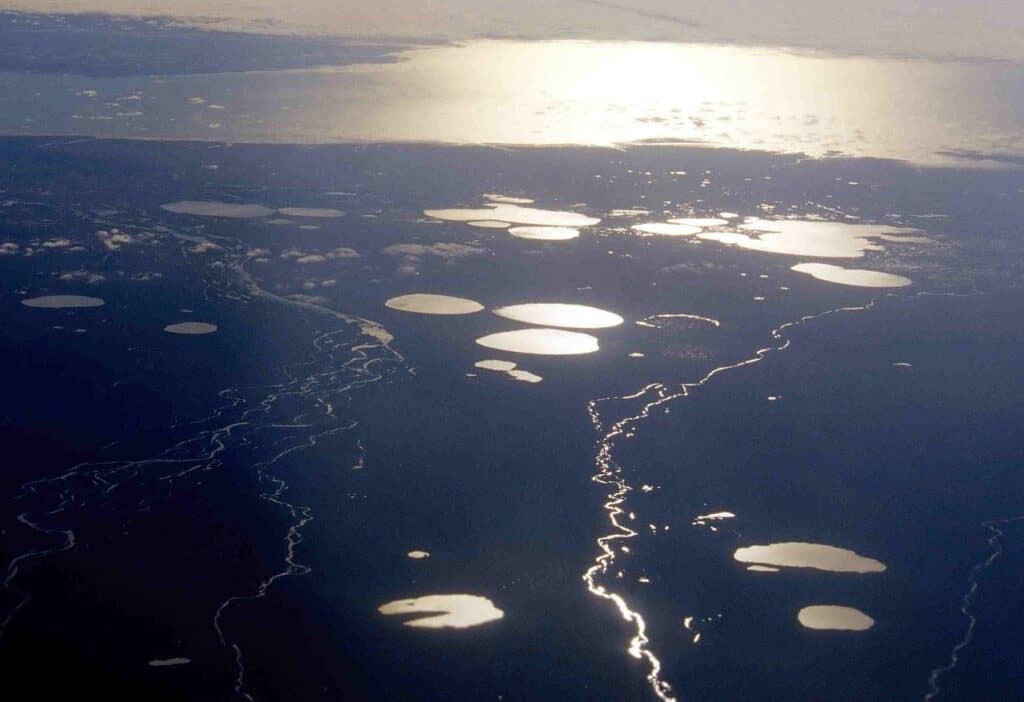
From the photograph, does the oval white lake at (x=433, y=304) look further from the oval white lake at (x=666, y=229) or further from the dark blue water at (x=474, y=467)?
the oval white lake at (x=666, y=229)

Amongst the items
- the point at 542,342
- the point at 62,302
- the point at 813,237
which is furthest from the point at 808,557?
the point at 813,237

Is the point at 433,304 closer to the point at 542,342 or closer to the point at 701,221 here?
the point at 542,342

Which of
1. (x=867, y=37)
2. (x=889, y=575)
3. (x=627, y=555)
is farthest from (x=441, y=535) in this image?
(x=867, y=37)

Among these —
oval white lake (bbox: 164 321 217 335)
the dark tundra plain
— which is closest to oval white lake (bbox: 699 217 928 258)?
the dark tundra plain

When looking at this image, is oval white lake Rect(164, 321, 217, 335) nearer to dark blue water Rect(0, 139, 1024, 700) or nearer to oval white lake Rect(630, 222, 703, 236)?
dark blue water Rect(0, 139, 1024, 700)

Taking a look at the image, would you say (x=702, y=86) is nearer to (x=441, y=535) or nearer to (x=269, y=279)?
(x=269, y=279)

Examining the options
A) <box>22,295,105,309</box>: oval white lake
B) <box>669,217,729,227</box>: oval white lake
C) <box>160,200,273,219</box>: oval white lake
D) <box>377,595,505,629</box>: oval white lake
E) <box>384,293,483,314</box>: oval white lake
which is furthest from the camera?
<box>669,217,729,227</box>: oval white lake

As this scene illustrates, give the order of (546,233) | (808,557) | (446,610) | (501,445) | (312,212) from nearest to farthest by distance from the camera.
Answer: (446,610) → (808,557) → (501,445) → (546,233) → (312,212)
